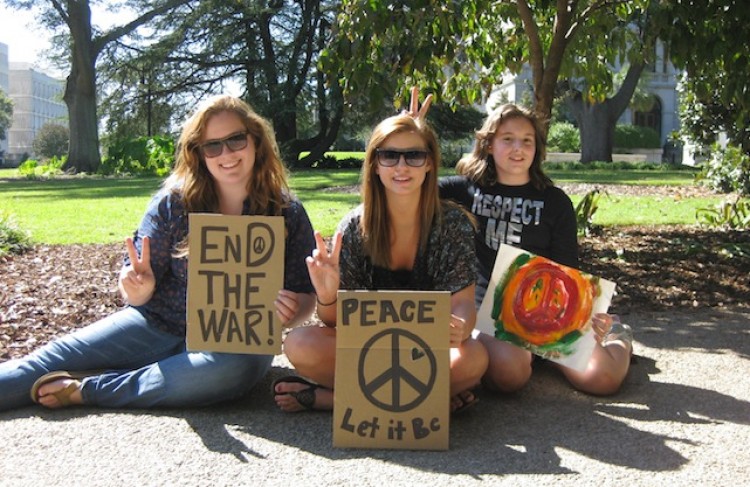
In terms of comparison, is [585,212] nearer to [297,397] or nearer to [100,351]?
[297,397]

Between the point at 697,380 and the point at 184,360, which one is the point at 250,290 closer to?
the point at 184,360

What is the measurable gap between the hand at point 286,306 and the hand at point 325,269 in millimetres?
150

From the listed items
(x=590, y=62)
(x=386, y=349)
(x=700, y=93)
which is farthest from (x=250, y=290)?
(x=590, y=62)

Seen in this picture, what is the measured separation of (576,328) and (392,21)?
2245 millimetres

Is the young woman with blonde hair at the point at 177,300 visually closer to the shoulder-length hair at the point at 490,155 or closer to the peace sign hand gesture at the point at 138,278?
the peace sign hand gesture at the point at 138,278

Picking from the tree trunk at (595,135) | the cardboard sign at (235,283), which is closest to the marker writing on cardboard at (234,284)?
the cardboard sign at (235,283)

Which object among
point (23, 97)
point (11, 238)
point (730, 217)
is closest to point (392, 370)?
point (11, 238)

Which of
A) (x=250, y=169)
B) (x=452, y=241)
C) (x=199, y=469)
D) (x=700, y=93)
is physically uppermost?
(x=700, y=93)

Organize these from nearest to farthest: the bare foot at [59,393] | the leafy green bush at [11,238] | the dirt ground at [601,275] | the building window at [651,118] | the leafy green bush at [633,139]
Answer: the bare foot at [59,393], the dirt ground at [601,275], the leafy green bush at [11,238], the leafy green bush at [633,139], the building window at [651,118]

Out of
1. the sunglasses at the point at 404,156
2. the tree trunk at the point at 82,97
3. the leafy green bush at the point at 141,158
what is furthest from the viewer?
the tree trunk at the point at 82,97

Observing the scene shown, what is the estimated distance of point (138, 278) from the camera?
3.31 m

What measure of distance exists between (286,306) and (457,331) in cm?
68

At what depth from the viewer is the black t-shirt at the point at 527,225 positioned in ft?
12.4

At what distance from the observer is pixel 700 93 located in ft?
18.7
